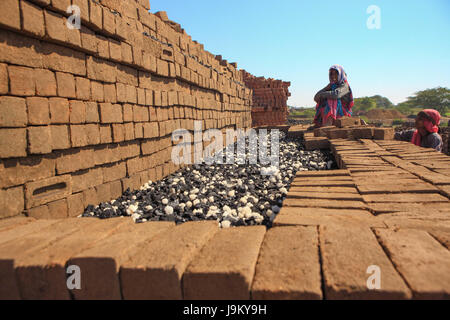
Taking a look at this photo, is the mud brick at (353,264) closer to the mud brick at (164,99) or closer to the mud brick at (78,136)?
the mud brick at (78,136)

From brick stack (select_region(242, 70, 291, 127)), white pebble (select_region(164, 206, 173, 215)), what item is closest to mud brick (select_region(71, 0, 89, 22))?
white pebble (select_region(164, 206, 173, 215))

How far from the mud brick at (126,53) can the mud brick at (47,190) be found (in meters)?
1.63

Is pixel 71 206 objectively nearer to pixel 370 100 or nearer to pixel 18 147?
pixel 18 147

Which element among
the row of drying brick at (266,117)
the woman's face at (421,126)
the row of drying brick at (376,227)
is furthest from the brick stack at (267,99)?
the row of drying brick at (376,227)

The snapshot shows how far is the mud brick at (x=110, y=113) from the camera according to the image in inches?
119

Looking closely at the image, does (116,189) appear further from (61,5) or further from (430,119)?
(430,119)

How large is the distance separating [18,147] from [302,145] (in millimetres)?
6744

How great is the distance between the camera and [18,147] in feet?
7.14

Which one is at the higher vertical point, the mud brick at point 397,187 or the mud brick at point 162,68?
the mud brick at point 162,68

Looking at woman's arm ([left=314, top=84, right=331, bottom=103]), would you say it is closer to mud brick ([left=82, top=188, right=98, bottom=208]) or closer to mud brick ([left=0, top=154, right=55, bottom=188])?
mud brick ([left=82, top=188, right=98, bottom=208])


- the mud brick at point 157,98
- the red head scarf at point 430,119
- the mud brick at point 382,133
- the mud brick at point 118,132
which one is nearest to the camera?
the mud brick at point 118,132

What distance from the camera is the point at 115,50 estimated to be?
3172mm

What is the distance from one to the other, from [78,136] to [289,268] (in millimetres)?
2447
